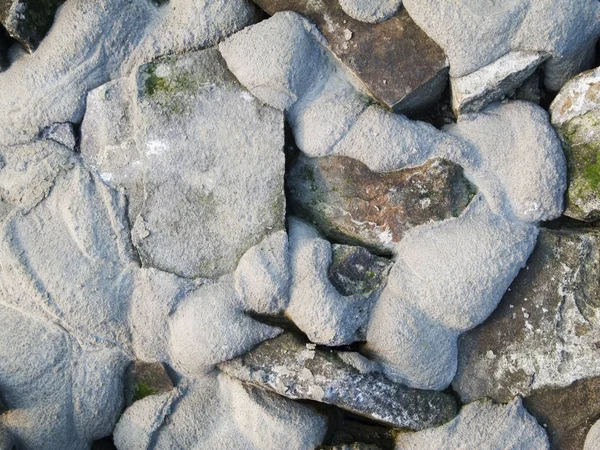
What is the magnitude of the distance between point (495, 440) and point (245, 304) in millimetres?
843

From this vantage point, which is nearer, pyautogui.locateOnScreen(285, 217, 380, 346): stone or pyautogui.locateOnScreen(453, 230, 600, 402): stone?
pyautogui.locateOnScreen(285, 217, 380, 346): stone

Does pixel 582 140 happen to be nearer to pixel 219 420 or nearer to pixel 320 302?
pixel 320 302

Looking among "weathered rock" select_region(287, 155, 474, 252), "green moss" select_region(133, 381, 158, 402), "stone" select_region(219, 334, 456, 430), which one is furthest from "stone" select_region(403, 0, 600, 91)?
"green moss" select_region(133, 381, 158, 402)

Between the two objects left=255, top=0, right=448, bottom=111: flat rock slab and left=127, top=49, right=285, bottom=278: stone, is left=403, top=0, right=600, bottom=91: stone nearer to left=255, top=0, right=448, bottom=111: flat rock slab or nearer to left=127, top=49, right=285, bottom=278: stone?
left=255, top=0, right=448, bottom=111: flat rock slab

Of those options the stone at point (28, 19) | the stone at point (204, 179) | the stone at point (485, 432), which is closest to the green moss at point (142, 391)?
the stone at point (204, 179)

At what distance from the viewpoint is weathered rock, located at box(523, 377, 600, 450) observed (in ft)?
6.20

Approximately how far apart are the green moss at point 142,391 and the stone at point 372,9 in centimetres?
127

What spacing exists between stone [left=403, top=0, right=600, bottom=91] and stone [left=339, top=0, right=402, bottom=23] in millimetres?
43

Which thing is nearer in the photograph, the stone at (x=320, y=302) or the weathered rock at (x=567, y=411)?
the stone at (x=320, y=302)

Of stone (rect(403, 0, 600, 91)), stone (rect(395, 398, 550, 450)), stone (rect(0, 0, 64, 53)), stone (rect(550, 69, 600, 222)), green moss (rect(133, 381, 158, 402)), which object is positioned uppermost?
stone (rect(0, 0, 64, 53))

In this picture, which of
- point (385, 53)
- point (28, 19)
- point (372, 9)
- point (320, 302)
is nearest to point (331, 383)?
point (320, 302)

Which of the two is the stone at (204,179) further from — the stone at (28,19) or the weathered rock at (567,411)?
the weathered rock at (567,411)

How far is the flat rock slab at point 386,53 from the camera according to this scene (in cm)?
186

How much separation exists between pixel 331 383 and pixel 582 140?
3.40 feet
